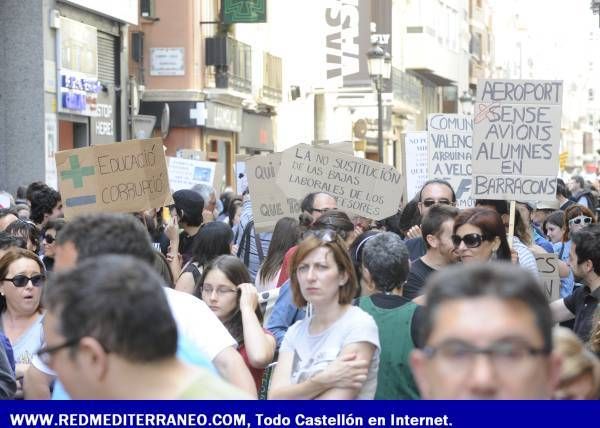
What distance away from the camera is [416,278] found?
26.1 feet

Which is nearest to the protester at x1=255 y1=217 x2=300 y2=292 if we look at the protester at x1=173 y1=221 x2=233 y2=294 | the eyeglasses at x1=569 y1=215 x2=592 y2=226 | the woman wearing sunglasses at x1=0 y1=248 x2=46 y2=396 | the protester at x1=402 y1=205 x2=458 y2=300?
the protester at x1=173 y1=221 x2=233 y2=294

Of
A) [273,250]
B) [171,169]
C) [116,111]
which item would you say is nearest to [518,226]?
[273,250]

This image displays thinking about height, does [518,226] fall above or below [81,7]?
below

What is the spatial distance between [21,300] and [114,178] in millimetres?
3171

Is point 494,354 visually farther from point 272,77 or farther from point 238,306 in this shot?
point 272,77

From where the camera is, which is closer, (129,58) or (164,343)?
(164,343)

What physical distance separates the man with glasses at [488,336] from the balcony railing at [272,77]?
36.2 metres

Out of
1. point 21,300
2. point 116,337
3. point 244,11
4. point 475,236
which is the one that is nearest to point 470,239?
point 475,236

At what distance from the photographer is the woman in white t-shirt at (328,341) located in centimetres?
563

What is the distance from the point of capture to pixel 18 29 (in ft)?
77.3

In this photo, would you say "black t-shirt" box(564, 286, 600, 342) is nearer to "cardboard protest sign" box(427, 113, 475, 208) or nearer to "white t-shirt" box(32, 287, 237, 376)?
"white t-shirt" box(32, 287, 237, 376)

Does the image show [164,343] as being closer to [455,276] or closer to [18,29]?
[455,276]

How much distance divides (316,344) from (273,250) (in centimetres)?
329

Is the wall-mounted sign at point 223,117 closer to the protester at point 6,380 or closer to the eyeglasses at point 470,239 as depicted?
the eyeglasses at point 470,239
